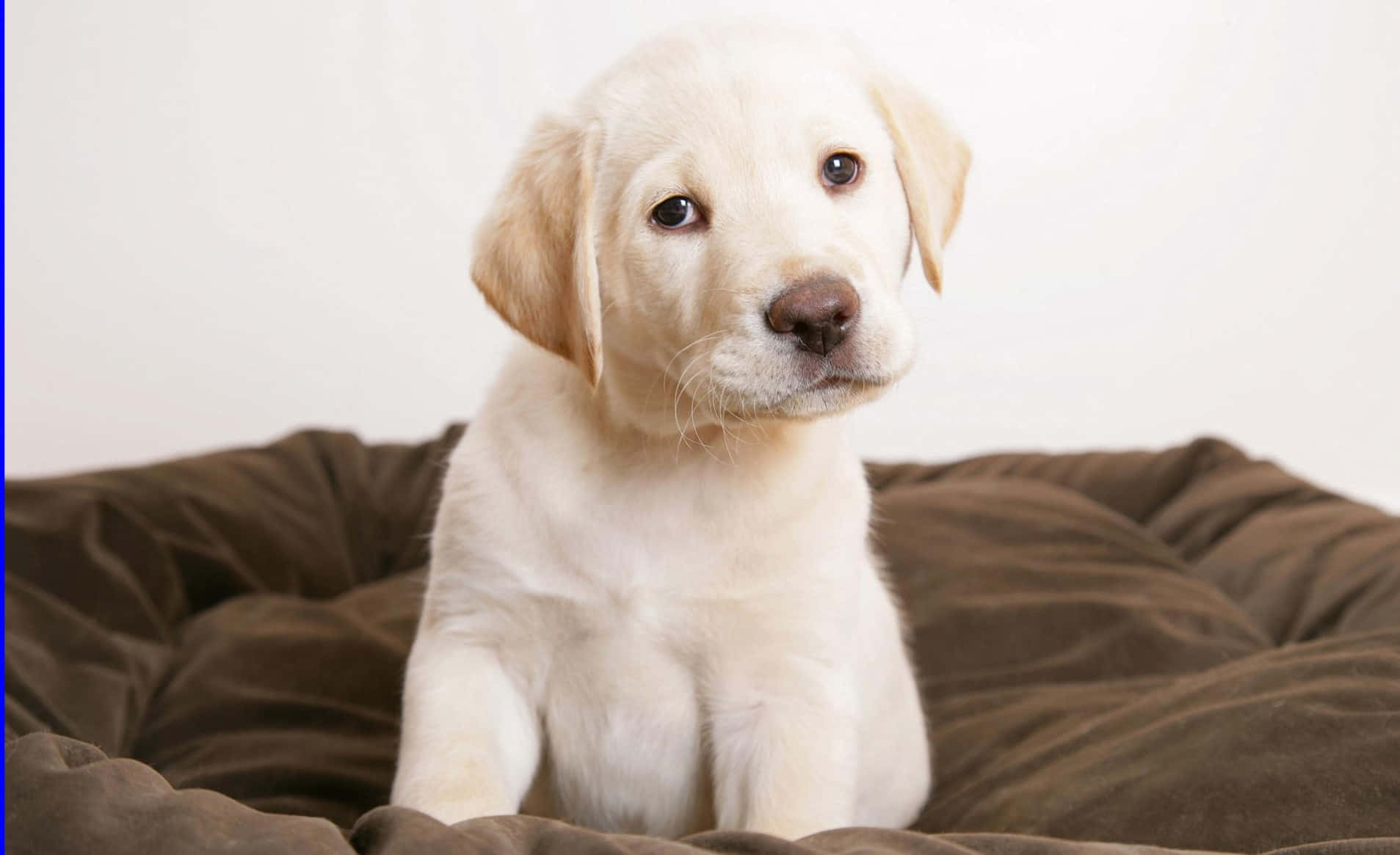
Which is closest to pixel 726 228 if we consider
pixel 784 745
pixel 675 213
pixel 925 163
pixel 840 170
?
pixel 675 213

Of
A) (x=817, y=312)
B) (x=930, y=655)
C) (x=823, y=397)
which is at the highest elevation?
(x=817, y=312)

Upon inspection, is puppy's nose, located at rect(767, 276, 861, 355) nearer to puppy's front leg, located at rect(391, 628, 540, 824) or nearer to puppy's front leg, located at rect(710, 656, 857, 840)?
puppy's front leg, located at rect(710, 656, 857, 840)

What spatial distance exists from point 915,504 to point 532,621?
192cm

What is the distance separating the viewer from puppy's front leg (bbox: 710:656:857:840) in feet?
6.57

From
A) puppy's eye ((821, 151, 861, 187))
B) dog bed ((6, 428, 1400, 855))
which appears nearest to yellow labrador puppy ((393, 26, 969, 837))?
puppy's eye ((821, 151, 861, 187))

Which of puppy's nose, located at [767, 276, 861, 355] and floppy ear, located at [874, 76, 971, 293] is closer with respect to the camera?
puppy's nose, located at [767, 276, 861, 355]

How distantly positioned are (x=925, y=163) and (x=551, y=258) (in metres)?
0.56

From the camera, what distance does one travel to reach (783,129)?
1.83 m

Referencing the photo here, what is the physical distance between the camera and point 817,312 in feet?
5.51

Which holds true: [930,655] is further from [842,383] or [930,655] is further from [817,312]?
[817,312]

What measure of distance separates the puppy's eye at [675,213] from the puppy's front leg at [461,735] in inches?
27.1

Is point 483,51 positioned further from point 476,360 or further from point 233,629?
point 233,629

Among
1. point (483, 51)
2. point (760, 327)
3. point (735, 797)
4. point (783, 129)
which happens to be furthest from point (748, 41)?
point (483, 51)

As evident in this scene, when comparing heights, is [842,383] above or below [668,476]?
above
